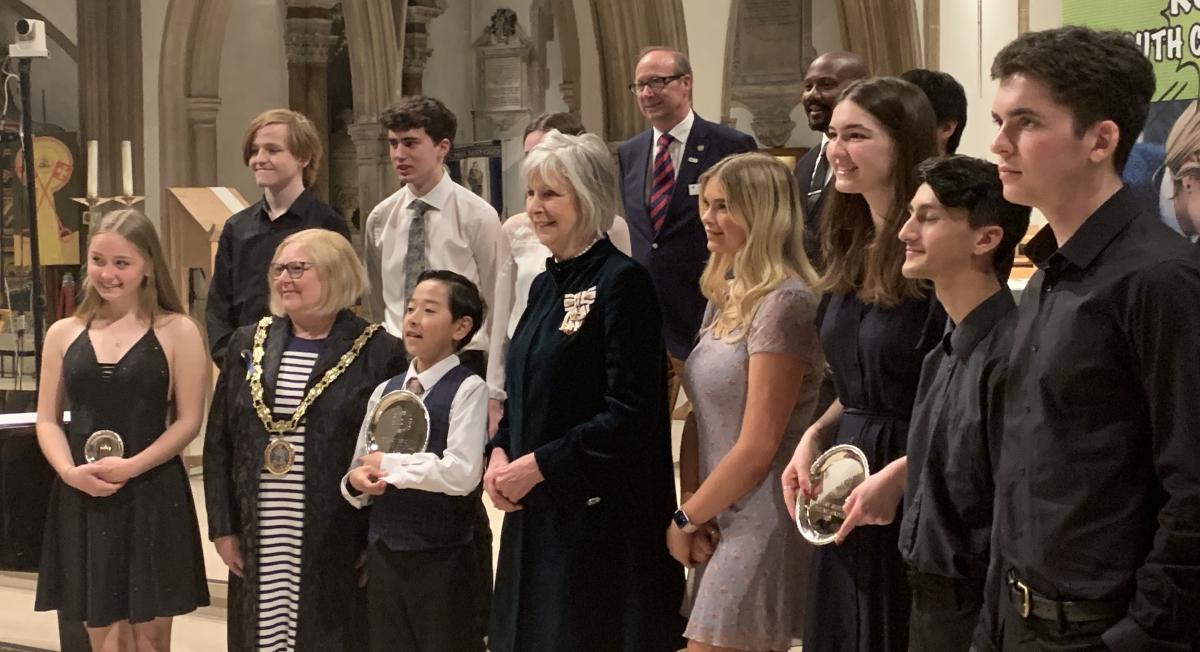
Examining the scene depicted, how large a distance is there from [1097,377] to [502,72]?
15142 mm

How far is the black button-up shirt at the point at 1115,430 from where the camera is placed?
1.89 m

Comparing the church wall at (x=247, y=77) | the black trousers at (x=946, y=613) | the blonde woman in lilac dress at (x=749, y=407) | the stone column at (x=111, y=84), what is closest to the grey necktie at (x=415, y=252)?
the blonde woman in lilac dress at (x=749, y=407)

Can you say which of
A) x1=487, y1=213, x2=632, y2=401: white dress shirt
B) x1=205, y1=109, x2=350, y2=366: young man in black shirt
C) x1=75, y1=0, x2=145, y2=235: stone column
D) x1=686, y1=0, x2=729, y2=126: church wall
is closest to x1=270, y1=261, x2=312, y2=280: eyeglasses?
x1=205, y1=109, x2=350, y2=366: young man in black shirt

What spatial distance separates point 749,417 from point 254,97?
10761mm

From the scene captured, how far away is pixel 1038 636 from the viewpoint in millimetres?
2080

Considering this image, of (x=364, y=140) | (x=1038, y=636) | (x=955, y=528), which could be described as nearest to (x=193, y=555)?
(x=955, y=528)

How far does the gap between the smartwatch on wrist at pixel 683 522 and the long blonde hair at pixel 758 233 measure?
0.38m

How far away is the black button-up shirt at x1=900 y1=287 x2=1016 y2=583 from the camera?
92.6 inches

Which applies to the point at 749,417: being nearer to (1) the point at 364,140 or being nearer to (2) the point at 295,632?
(2) the point at 295,632

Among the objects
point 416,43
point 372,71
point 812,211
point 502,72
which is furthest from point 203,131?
point 812,211

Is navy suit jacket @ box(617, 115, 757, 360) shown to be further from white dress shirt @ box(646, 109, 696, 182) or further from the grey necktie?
the grey necktie

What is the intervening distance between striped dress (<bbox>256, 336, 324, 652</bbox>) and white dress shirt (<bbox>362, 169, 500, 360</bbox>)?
2.08 ft

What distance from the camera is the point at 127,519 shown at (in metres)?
4.08

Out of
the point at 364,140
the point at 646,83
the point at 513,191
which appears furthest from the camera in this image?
the point at 513,191
